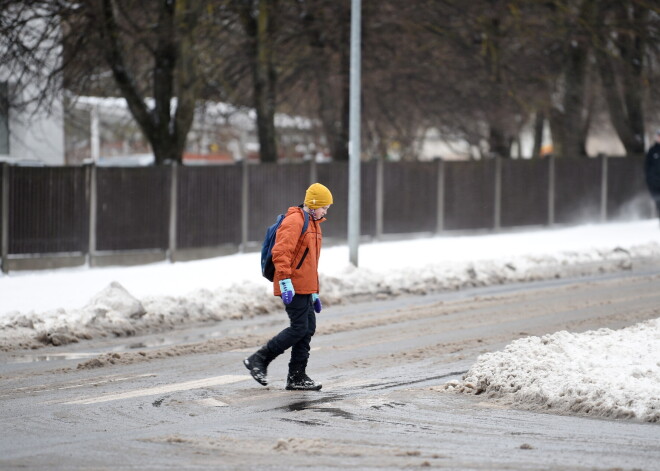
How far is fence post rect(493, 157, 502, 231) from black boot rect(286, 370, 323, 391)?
17971mm

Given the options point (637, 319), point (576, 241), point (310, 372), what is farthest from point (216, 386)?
point (576, 241)

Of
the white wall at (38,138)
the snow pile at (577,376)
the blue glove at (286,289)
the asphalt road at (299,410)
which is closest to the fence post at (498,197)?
the white wall at (38,138)

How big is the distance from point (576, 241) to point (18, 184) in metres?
11.3

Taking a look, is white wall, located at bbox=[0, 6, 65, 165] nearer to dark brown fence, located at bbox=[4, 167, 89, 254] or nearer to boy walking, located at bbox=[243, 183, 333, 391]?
dark brown fence, located at bbox=[4, 167, 89, 254]

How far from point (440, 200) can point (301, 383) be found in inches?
655

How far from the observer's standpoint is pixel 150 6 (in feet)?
70.6

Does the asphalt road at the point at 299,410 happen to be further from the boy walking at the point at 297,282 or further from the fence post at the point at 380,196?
the fence post at the point at 380,196

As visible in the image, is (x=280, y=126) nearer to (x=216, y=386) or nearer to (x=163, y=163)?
(x=163, y=163)

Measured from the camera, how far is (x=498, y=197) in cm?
2623

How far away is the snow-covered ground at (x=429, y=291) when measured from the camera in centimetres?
820

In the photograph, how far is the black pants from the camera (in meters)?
8.61

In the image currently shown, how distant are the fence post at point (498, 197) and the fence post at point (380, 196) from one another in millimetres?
3507

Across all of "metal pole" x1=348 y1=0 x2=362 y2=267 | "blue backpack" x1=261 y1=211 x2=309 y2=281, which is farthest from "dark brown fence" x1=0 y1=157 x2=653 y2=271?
"blue backpack" x1=261 y1=211 x2=309 y2=281

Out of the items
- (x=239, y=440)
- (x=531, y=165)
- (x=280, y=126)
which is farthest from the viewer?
(x=280, y=126)
